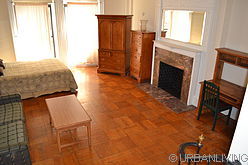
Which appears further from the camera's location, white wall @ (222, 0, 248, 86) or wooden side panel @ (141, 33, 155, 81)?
wooden side panel @ (141, 33, 155, 81)

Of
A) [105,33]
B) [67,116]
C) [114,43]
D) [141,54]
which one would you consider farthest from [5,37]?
[67,116]

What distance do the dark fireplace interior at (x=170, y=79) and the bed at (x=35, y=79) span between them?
222 cm

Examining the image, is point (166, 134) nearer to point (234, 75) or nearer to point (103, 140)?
point (103, 140)

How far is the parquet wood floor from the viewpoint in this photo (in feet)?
9.53

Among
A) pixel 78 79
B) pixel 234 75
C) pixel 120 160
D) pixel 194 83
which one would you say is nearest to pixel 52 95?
pixel 78 79

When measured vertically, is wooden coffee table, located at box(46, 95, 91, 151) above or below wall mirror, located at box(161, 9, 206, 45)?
below

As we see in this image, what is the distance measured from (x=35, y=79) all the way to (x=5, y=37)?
2.20 m

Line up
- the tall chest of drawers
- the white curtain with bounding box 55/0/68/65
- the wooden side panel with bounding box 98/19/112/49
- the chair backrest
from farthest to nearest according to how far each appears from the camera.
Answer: the white curtain with bounding box 55/0/68/65, the wooden side panel with bounding box 98/19/112/49, the tall chest of drawers, the chair backrest

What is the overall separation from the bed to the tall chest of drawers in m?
1.84

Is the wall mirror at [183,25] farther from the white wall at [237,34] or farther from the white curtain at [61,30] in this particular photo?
the white curtain at [61,30]

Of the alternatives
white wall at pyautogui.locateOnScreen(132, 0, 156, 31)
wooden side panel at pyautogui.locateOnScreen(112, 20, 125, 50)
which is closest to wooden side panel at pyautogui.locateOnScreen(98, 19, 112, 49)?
wooden side panel at pyautogui.locateOnScreen(112, 20, 125, 50)

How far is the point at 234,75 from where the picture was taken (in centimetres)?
374

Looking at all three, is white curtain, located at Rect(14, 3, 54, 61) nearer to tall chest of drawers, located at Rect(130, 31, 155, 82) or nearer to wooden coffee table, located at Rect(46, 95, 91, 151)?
tall chest of drawers, located at Rect(130, 31, 155, 82)

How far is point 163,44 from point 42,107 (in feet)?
10.2
